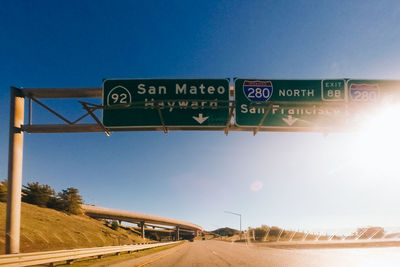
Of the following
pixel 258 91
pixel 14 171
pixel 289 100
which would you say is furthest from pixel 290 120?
pixel 14 171

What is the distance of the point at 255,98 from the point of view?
40.2 feet

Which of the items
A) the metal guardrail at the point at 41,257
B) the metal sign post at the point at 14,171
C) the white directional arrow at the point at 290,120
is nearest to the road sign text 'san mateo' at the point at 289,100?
the white directional arrow at the point at 290,120

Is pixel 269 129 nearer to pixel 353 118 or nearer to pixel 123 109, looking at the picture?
pixel 353 118

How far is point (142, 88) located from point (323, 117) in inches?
263

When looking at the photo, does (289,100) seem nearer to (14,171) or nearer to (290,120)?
(290,120)

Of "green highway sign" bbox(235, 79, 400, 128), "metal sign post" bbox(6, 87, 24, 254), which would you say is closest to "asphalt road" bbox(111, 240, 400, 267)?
"metal sign post" bbox(6, 87, 24, 254)

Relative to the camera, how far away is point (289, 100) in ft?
40.0

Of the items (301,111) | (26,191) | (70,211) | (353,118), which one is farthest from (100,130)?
(70,211)

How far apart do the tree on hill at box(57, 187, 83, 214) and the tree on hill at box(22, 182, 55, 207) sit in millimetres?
2756

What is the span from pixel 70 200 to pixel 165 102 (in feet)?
177

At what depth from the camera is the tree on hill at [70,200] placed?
189 ft

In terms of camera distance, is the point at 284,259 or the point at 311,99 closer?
the point at 311,99

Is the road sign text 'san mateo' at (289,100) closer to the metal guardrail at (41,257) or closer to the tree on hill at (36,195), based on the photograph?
the metal guardrail at (41,257)

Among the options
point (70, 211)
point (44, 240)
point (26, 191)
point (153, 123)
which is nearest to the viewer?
point (153, 123)
